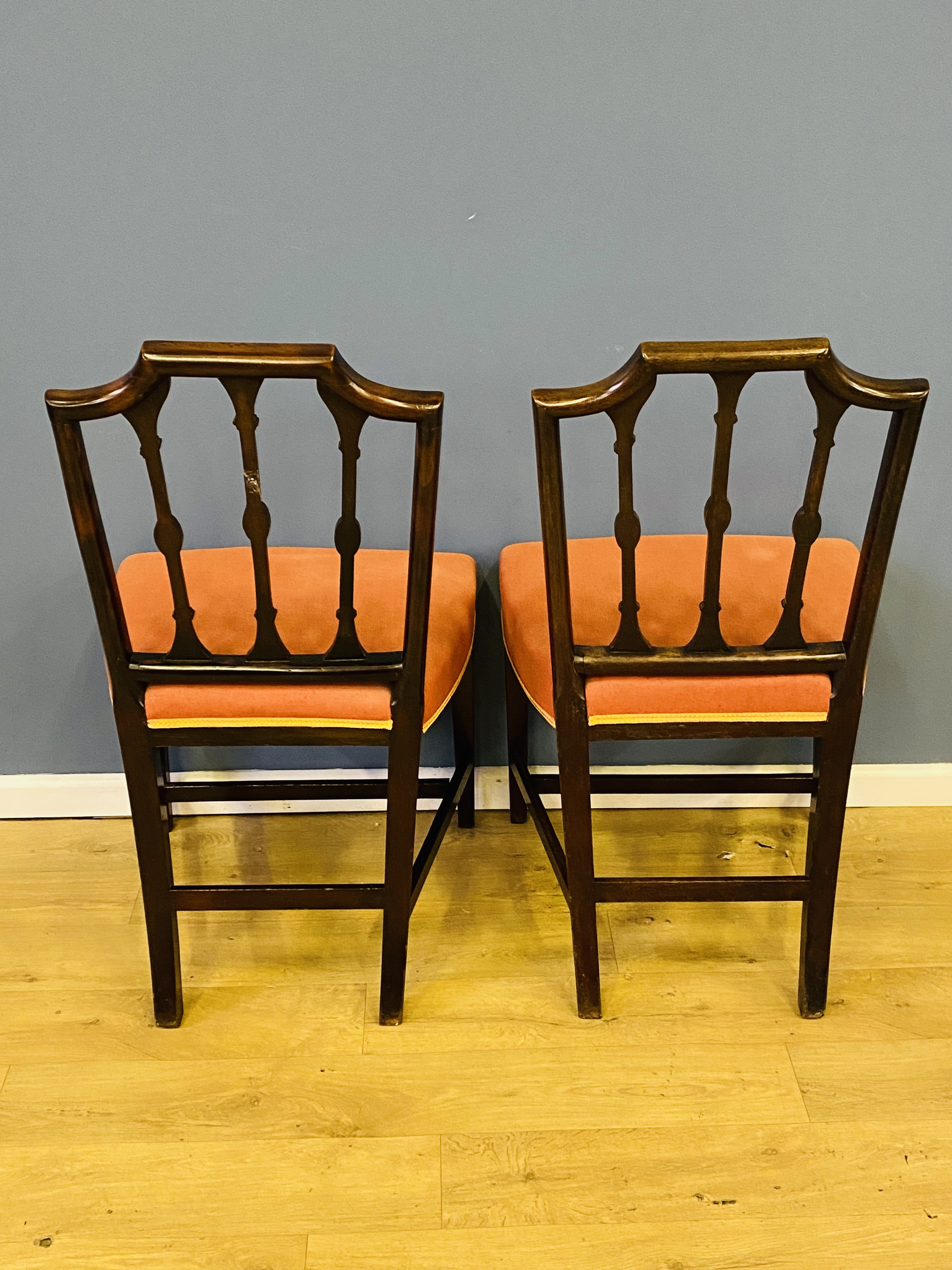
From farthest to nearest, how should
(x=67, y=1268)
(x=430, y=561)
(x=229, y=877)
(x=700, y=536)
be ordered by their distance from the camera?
(x=229, y=877)
(x=700, y=536)
(x=430, y=561)
(x=67, y=1268)

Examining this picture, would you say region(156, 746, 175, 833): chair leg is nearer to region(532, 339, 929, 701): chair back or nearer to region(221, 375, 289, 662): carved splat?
region(221, 375, 289, 662): carved splat

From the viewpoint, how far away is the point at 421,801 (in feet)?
6.81

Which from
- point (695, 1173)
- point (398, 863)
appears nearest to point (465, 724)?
point (398, 863)

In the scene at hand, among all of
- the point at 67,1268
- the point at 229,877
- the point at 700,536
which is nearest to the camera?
the point at 67,1268

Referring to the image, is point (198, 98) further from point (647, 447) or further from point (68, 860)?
point (68, 860)

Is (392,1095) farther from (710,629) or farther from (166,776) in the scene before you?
(710,629)

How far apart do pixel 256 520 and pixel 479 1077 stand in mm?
835

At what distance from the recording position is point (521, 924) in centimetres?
179

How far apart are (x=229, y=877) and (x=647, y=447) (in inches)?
42.2

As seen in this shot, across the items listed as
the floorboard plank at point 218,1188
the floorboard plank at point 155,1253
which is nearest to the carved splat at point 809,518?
the floorboard plank at point 218,1188

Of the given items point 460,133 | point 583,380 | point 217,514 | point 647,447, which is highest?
point 460,133

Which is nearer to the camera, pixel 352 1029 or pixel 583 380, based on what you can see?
pixel 352 1029

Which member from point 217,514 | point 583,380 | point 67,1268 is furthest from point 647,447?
point 67,1268

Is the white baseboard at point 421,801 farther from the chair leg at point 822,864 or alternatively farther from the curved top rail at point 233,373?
the curved top rail at point 233,373
